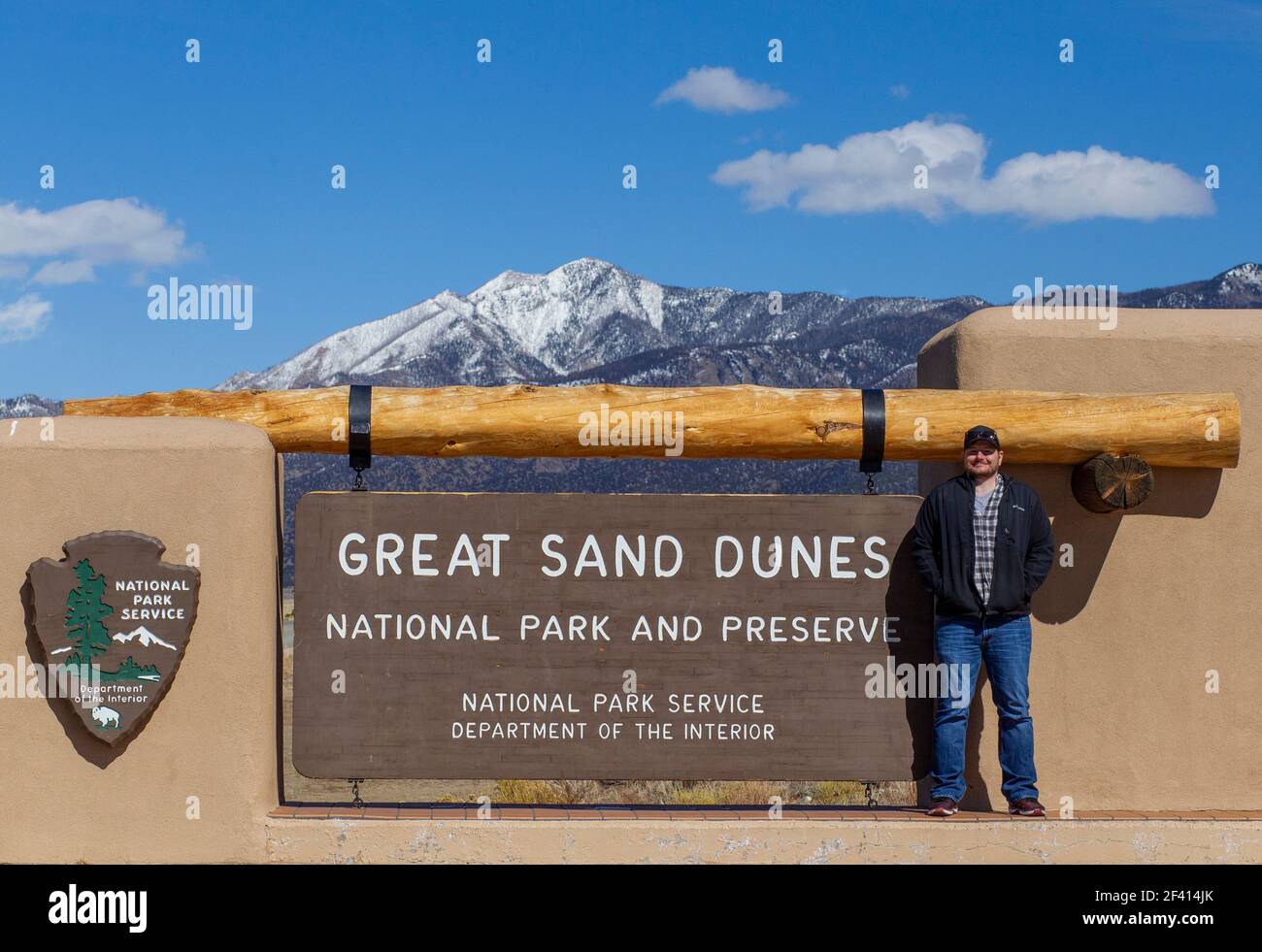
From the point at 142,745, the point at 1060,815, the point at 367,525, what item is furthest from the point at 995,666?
the point at 142,745

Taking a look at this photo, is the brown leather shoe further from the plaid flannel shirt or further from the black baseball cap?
the black baseball cap

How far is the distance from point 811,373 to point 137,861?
338ft

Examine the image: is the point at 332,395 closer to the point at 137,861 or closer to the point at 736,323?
the point at 137,861

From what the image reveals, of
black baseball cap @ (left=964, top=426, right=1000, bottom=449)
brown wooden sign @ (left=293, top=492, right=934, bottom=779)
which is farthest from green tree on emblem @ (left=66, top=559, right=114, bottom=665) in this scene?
black baseball cap @ (left=964, top=426, right=1000, bottom=449)

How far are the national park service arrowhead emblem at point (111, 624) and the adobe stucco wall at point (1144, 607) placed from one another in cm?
388

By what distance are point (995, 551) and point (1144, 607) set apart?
3.46ft

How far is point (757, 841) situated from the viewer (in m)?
6.78

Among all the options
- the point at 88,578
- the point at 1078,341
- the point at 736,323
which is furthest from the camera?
the point at 736,323

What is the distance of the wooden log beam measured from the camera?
6965 mm

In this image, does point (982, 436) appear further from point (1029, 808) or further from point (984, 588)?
point (1029, 808)

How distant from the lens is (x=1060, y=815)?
23.2 feet

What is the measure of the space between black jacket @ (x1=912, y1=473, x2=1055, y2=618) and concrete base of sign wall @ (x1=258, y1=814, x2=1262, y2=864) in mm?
1069
